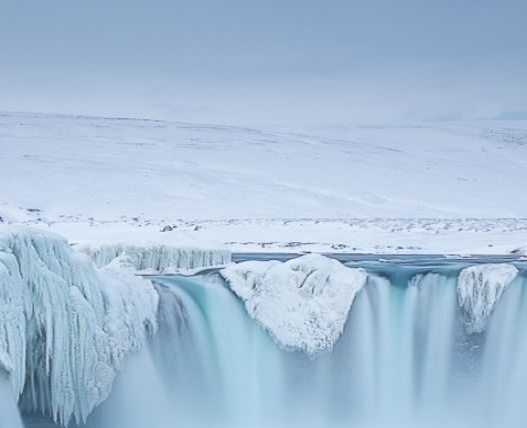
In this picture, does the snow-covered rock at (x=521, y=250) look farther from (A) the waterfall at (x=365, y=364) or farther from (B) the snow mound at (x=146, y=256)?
(B) the snow mound at (x=146, y=256)

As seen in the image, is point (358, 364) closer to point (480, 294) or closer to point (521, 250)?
point (480, 294)

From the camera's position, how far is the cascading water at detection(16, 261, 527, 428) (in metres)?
10.9

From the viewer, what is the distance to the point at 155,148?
4722cm

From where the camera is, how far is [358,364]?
11.5 metres

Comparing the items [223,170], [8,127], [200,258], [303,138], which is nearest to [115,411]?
[200,258]

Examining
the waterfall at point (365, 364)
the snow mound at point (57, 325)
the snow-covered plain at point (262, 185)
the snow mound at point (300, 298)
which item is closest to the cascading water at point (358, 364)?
the waterfall at point (365, 364)

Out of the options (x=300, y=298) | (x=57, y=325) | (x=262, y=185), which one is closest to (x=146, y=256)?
(x=300, y=298)

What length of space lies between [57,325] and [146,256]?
4.01 metres

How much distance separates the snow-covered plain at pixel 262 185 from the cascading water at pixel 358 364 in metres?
7.75

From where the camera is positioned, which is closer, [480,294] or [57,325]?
[57,325]

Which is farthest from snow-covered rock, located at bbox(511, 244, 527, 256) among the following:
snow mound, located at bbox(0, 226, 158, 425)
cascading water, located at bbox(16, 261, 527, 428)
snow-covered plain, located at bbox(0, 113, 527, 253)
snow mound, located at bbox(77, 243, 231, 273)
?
snow mound, located at bbox(0, 226, 158, 425)

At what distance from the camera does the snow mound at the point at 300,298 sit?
1125cm

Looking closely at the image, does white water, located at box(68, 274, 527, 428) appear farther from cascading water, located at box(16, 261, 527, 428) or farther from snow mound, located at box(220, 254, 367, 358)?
snow mound, located at box(220, 254, 367, 358)

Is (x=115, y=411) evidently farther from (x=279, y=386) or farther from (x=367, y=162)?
(x=367, y=162)
